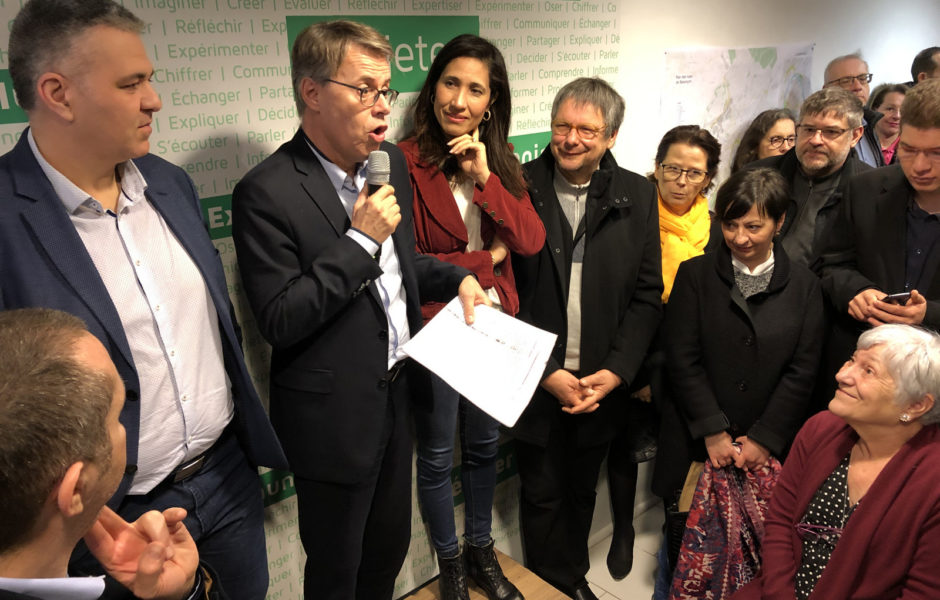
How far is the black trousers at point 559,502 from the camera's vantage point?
2682mm

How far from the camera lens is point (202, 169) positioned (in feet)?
6.22

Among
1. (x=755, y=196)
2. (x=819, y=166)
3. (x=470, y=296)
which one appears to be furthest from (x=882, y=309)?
(x=470, y=296)

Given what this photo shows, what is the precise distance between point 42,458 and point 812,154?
9.58 ft

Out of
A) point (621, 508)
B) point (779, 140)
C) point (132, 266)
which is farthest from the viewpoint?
point (779, 140)

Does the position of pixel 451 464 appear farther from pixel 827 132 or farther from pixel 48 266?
pixel 827 132

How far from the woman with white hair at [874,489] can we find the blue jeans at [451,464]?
1020 mm

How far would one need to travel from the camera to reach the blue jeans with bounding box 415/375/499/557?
2.25 metres

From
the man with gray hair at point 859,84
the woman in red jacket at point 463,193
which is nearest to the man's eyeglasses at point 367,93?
the woman in red jacket at point 463,193

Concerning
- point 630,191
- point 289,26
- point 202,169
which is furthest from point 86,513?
point 630,191

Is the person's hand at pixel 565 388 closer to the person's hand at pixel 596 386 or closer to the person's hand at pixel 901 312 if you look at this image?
the person's hand at pixel 596 386

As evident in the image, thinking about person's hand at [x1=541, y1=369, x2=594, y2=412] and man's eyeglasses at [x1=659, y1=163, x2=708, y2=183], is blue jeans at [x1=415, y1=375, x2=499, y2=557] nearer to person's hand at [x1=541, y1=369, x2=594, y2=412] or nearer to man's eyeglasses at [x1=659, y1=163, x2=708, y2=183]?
person's hand at [x1=541, y1=369, x2=594, y2=412]

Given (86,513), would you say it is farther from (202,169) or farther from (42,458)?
(202,169)

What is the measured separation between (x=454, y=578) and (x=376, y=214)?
155cm

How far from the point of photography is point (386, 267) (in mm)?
1873
